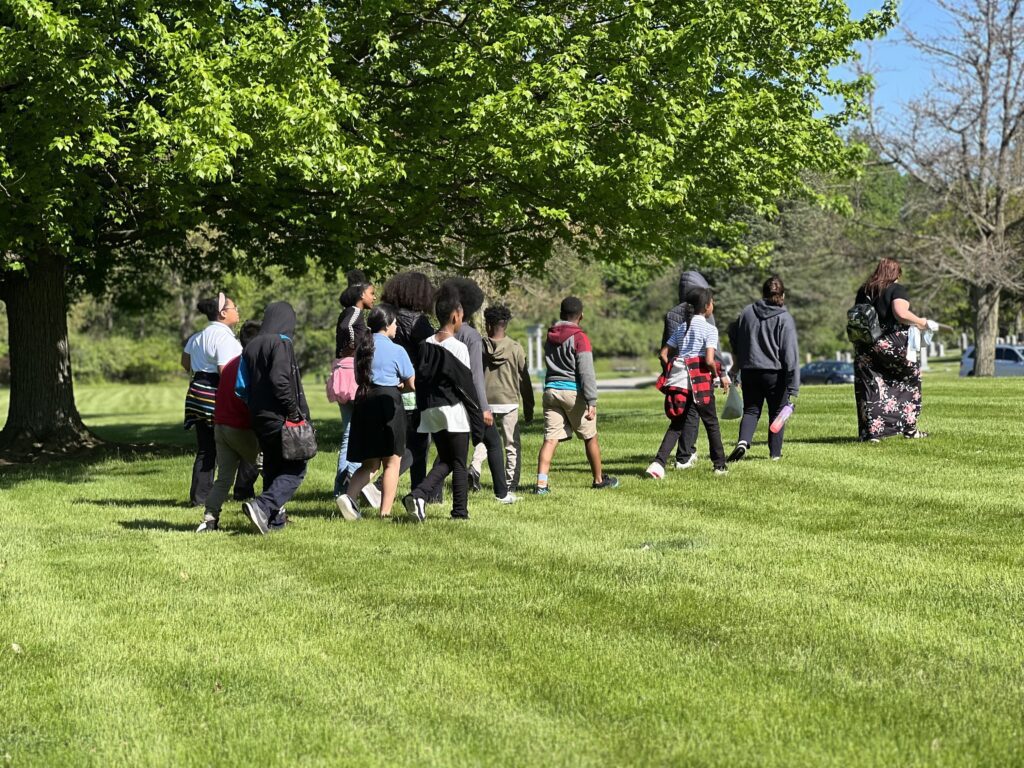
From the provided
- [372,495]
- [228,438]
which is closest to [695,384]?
[372,495]

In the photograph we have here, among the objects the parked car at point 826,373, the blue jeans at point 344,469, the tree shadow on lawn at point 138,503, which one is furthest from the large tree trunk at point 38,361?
the parked car at point 826,373

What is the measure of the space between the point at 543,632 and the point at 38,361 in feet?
47.7

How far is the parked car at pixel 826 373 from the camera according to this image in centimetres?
5138

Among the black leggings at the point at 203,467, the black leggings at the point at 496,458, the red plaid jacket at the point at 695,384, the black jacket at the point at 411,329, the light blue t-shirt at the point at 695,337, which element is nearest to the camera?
the black leggings at the point at 496,458

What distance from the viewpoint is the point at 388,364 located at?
994 centimetres

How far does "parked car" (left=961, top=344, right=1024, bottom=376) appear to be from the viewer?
42281mm

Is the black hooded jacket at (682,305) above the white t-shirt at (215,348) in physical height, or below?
above

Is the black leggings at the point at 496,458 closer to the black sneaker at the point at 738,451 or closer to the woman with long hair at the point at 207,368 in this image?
the woman with long hair at the point at 207,368

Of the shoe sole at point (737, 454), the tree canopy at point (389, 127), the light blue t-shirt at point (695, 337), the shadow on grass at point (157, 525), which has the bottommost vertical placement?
the shadow on grass at point (157, 525)

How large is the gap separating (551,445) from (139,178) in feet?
21.8

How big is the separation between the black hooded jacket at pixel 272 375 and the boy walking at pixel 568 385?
2656mm

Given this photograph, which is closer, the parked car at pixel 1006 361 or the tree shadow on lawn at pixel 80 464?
the tree shadow on lawn at pixel 80 464

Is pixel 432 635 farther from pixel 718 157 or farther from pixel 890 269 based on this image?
pixel 718 157

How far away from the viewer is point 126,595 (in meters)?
7.45
